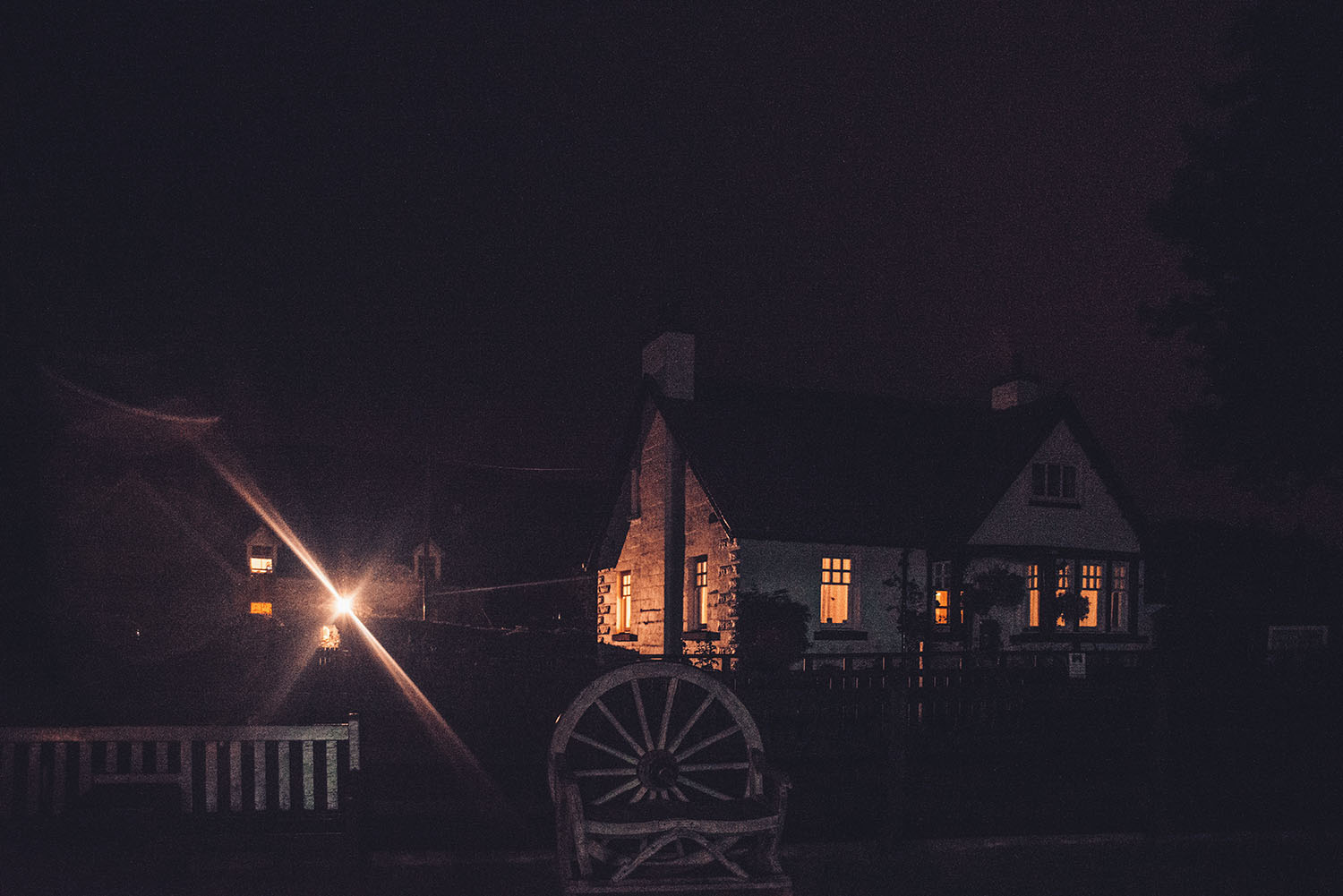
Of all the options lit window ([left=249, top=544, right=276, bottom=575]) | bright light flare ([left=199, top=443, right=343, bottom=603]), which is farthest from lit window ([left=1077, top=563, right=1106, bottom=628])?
lit window ([left=249, top=544, right=276, bottom=575])

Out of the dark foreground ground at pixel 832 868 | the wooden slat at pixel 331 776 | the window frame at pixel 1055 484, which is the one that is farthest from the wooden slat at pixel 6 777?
the window frame at pixel 1055 484

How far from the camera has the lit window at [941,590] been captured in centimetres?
2267

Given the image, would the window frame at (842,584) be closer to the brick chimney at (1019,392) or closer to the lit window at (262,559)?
the brick chimney at (1019,392)

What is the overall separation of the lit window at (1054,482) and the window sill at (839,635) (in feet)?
17.8

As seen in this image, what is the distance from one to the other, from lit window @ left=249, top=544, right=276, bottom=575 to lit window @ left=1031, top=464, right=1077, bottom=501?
116 ft

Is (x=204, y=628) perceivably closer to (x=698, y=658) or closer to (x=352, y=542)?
(x=352, y=542)

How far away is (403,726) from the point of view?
1438cm

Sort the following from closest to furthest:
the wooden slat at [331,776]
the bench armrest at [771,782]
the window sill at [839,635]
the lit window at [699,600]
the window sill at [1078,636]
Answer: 1. the bench armrest at [771,782]
2. the wooden slat at [331,776]
3. the window sill at [839,635]
4. the lit window at [699,600]
5. the window sill at [1078,636]

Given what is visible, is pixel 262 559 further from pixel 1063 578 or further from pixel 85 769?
pixel 85 769

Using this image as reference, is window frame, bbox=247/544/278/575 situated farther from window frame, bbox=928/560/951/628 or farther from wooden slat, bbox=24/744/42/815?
wooden slat, bbox=24/744/42/815

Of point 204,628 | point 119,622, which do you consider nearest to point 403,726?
point 119,622

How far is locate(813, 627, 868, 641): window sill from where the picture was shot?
2056 cm

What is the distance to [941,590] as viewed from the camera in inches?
902

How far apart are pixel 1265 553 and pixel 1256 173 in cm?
1915
